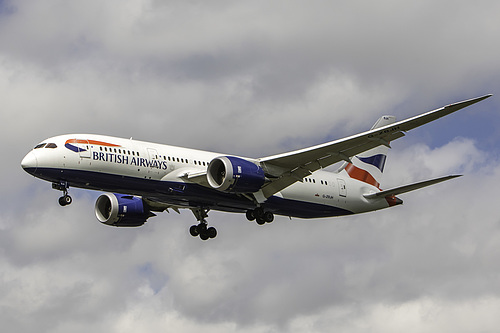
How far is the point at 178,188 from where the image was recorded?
47219 mm

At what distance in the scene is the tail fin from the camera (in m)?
57.4

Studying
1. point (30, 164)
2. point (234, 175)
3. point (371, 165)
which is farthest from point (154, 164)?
point (371, 165)

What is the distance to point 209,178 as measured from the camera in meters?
46.9

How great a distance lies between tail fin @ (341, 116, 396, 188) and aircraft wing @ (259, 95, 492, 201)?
8.69m

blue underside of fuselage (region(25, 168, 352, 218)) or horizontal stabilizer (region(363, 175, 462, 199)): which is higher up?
blue underside of fuselage (region(25, 168, 352, 218))

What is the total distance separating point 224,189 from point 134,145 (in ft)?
18.0

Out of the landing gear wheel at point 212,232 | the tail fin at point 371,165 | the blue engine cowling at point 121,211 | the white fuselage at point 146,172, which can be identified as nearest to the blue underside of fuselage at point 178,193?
the white fuselage at point 146,172

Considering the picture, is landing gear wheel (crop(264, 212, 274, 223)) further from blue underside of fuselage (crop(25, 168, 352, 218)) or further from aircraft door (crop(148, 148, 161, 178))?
aircraft door (crop(148, 148, 161, 178))

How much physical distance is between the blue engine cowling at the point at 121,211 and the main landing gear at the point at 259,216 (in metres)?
7.94

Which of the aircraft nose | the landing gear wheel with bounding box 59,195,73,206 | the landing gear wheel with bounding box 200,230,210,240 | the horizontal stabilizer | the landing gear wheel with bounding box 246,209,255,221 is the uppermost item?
the aircraft nose

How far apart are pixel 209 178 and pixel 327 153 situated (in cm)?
667

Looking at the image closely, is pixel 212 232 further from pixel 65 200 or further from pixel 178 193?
pixel 65 200

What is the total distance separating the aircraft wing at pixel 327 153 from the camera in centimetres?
4275

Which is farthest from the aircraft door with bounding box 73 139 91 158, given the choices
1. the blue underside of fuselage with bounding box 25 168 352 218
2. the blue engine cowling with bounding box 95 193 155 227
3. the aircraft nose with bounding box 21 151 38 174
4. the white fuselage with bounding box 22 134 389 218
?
the blue engine cowling with bounding box 95 193 155 227
